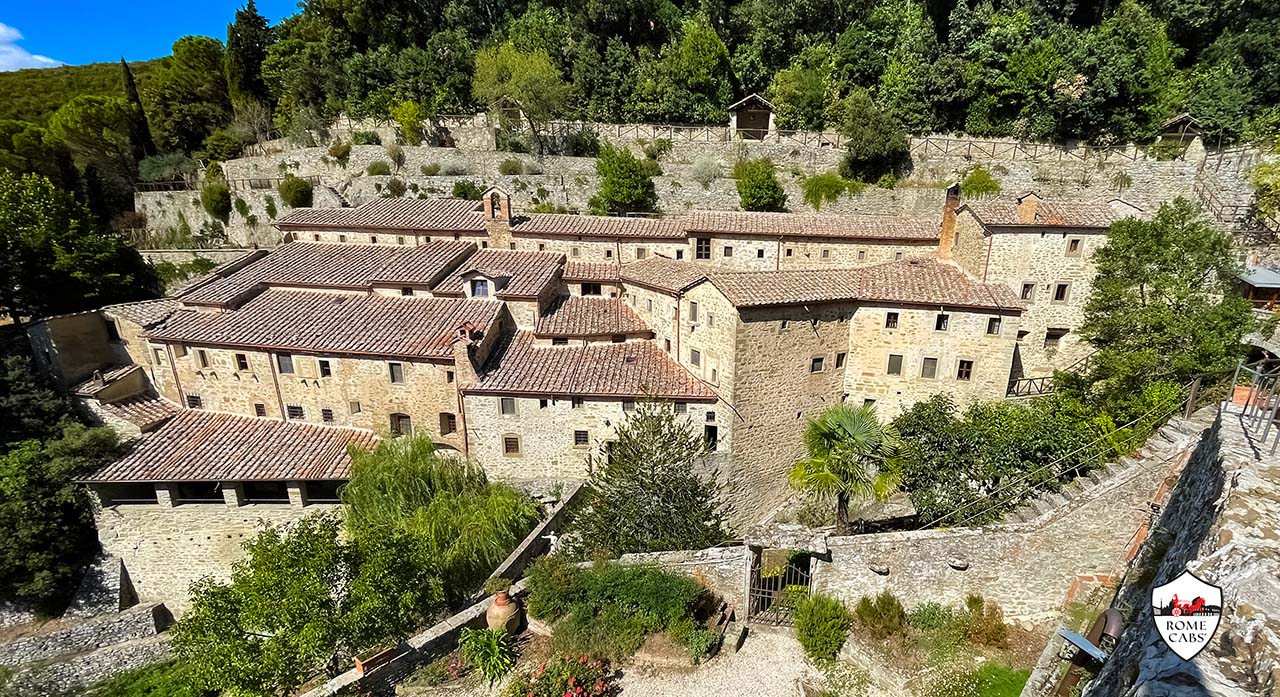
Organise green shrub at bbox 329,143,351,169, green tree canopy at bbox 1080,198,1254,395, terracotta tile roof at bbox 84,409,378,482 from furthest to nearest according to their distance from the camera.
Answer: green shrub at bbox 329,143,351,169
terracotta tile roof at bbox 84,409,378,482
green tree canopy at bbox 1080,198,1254,395

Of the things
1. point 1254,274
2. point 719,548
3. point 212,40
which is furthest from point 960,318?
point 212,40

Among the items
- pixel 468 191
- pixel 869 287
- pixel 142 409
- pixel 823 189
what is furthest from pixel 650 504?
pixel 468 191

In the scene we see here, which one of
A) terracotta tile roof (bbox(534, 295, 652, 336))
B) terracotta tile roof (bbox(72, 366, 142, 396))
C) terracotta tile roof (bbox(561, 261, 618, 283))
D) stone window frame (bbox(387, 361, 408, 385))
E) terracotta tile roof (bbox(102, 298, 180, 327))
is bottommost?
terracotta tile roof (bbox(72, 366, 142, 396))

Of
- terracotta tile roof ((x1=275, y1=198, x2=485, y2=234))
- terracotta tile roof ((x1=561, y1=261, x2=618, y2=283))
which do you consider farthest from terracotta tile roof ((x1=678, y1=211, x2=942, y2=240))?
terracotta tile roof ((x1=275, y1=198, x2=485, y2=234))

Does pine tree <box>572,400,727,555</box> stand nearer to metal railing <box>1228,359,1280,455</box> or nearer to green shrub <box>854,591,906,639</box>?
green shrub <box>854,591,906,639</box>

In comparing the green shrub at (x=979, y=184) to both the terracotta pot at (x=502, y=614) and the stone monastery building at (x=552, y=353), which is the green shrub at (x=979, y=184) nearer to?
the stone monastery building at (x=552, y=353)

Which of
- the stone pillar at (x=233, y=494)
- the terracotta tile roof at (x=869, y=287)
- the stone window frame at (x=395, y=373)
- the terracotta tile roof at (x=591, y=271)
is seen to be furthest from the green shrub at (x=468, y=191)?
the terracotta tile roof at (x=869, y=287)

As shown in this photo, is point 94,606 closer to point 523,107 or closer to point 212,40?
point 523,107
